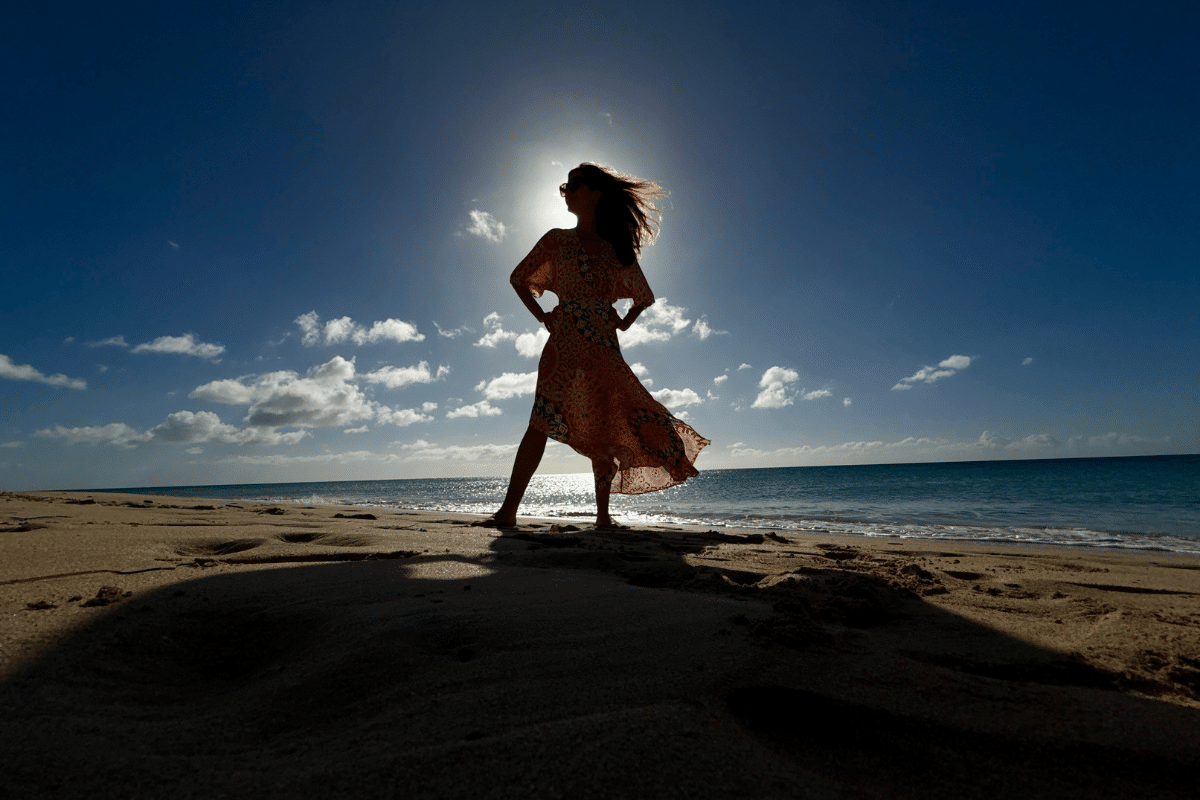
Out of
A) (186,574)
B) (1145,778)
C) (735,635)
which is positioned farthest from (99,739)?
(1145,778)

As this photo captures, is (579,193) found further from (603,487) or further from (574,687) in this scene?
(574,687)

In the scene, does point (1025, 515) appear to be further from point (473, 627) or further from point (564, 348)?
point (473, 627)

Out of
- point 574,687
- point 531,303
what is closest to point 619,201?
point 531,303

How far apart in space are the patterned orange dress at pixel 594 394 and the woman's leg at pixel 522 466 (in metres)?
0.10

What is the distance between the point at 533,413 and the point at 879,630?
280cm

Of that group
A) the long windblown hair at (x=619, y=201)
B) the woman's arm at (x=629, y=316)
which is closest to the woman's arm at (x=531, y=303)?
the woman's arm at (x=629, y=316)

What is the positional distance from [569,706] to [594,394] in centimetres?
306

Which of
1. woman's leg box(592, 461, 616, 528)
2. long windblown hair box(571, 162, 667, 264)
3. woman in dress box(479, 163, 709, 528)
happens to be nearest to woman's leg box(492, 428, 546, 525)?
woman in dress box(479, 163, 709, 528)

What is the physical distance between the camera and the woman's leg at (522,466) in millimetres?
3734

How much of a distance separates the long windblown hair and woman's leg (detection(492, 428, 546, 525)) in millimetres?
1493

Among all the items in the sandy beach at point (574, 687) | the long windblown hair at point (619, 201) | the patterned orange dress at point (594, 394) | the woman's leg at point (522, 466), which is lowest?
the sandy beach at point (574, 687)

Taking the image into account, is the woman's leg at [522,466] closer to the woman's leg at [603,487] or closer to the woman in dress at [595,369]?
the woman in dress at [595,369]

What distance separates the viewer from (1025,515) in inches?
337

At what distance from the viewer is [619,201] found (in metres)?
4.04
